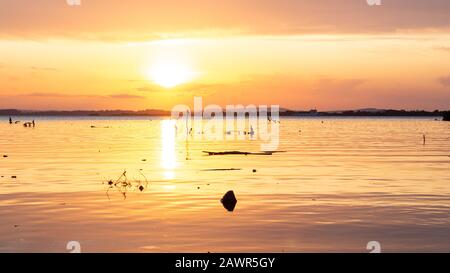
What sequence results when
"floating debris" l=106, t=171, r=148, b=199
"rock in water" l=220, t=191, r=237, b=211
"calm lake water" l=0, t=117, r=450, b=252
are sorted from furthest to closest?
"floating debris" l=106, t=171, r=148, b=199 → "rock in water" l=220, t=191, r=237, b=211 → "calm lake water" l=0, t=117, r=450, b=252

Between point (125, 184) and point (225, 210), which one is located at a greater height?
point (125, 184)

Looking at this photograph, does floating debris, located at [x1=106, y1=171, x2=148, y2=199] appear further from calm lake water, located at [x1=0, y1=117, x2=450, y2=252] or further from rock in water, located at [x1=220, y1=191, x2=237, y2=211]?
rock in water, located at [x1=220, y1=191, x2=237, y2=211]

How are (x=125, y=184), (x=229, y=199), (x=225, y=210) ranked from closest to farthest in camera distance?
(x=225, y=210) → (x=229, y=199) → (x=125, y=184)

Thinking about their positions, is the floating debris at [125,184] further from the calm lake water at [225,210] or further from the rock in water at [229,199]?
the rock in water at [229,199]

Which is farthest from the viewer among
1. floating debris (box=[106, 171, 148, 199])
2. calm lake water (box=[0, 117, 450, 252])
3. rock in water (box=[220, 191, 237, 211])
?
floating debris (box=[106, 171, 148, 199])

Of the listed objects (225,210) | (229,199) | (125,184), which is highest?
(125,184)

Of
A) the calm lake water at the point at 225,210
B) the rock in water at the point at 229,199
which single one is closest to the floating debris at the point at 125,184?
the calm lake water at the point at 225,210

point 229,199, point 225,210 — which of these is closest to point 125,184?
point 229,199

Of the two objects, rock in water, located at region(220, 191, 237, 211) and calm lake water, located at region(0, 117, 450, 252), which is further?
rock in water, located at region(220, 191, 237, 211)

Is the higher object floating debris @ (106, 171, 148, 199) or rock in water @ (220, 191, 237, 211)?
floating debris @ (106, 171, 148, 199)

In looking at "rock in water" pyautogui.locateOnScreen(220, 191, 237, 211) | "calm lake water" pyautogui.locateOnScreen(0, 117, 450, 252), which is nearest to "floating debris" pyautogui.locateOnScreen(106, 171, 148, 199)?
"calm lake water" pyautogui.locateOnScreen(0, 117, 450, 252)

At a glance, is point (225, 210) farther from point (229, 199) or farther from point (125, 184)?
point (125, 184)
